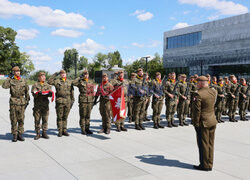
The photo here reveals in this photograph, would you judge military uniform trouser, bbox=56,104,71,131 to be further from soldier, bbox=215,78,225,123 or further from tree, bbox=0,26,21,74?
tree, bbox=0,26,21,74

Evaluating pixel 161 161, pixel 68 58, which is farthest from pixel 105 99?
pixel 68 58

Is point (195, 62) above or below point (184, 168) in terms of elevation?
above

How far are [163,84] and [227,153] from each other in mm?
3802

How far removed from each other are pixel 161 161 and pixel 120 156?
93cm

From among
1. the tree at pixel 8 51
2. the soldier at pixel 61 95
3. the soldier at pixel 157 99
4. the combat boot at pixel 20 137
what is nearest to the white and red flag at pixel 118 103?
the soldier at pixel 61 95

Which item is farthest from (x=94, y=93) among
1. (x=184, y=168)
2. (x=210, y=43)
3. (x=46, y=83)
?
(x=210, y=43)

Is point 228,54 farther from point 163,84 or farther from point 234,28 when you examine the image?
point 163,84

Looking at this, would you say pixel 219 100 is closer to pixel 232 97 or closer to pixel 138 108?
pixel 232 97

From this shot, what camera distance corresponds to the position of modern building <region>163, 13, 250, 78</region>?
4338 centimetres

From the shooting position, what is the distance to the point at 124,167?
198 inches

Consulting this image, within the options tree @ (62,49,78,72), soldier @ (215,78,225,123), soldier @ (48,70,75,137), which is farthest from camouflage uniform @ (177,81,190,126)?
tree @ (62,49,78,72)

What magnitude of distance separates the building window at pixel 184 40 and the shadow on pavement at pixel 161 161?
49949mm

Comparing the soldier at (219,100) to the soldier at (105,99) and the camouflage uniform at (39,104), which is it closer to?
the soldier at (105,99)

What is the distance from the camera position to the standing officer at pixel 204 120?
4.75 m
